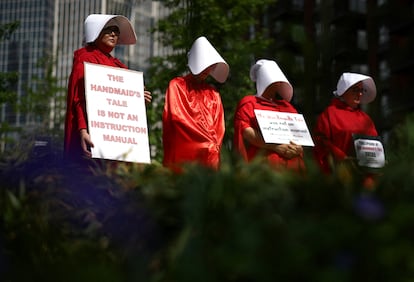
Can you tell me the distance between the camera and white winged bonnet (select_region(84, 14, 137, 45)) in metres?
5.97

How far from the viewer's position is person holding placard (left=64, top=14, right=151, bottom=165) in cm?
566

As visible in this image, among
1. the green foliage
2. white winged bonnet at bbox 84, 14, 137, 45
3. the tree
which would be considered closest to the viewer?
the green foliage

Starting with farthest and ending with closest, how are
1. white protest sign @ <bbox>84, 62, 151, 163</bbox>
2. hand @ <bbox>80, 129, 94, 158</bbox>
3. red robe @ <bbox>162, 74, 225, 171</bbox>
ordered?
red robe @ <bbox>162, 74, 225, 171</bbox> < hand @ <bbox>80, 129, 94, 158</bbox> < white protest sign @ <bbox>84, 62, 151, 163</bbox>

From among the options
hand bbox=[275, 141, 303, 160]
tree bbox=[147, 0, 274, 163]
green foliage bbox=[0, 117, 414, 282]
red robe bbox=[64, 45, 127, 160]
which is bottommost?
hand bbox=[275, 141, 303, 160]

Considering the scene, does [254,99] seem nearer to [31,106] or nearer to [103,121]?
[103,121]

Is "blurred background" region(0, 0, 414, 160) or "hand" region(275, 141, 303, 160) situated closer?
"blurred background" region(0, 0, 414, 160)

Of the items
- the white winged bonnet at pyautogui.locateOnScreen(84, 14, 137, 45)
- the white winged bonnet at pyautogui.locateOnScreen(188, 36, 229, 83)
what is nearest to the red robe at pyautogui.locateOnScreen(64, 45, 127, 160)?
the white winged bonnet at pyautogui.locateOnScreen(84, 14, 137, 45)

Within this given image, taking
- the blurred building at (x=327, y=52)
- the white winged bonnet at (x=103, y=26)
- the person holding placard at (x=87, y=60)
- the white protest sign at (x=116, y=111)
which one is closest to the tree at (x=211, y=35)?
the white winged bonnet at (x=103, y=26)

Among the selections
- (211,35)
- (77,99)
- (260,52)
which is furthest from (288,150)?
(211,35)

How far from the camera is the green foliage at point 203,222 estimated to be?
1305mm

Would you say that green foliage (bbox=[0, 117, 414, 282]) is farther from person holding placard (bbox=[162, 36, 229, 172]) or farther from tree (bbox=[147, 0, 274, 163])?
tree (bbox=[147, 0, 274, 163])

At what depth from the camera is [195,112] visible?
6.54 metres

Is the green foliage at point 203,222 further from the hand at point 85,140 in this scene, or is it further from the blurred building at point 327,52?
the hand at point 85,140

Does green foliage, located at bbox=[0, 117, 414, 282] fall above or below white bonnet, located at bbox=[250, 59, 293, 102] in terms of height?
below
